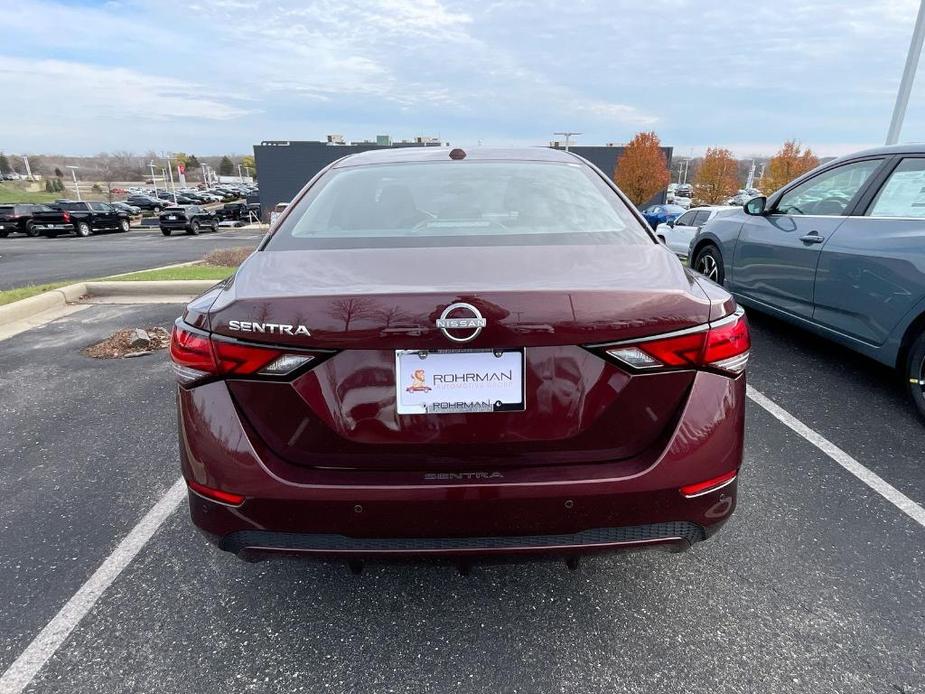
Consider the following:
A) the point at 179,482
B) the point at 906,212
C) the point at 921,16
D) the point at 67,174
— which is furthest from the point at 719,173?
the point at 67,174

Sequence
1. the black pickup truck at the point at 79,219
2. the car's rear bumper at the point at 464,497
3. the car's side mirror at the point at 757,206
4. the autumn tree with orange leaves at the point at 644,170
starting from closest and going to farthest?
the car's rear bumper at the point at 464,497
the car's side mirror at the point at 757,206
the black pickup truck at the point at 79,219
the autumn tree with orange leaves at the point at 644,170

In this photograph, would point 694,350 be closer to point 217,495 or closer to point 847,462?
point 217,495

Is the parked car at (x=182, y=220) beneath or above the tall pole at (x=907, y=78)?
beneath

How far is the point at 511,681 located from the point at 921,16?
47.5ft

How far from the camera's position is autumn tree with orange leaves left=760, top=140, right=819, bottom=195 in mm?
38656

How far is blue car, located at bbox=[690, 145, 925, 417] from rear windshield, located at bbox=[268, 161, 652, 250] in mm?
A: 2317

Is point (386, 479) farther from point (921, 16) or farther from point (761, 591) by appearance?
point (921, 16)

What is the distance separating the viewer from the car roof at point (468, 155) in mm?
2809

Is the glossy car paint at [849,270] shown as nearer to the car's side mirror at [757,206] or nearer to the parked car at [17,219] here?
the car's side mirror at [757,206]

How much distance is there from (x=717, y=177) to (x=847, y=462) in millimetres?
48063

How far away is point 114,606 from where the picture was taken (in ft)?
6.98

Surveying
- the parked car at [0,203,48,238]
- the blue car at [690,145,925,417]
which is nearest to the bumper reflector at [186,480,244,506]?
the blue car at [690,145,925,417]

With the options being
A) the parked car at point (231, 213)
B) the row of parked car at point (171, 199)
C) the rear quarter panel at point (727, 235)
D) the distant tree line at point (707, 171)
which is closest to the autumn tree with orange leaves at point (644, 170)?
the distant tree line at point (707, 171)

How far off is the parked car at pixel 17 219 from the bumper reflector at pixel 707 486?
35.4m
